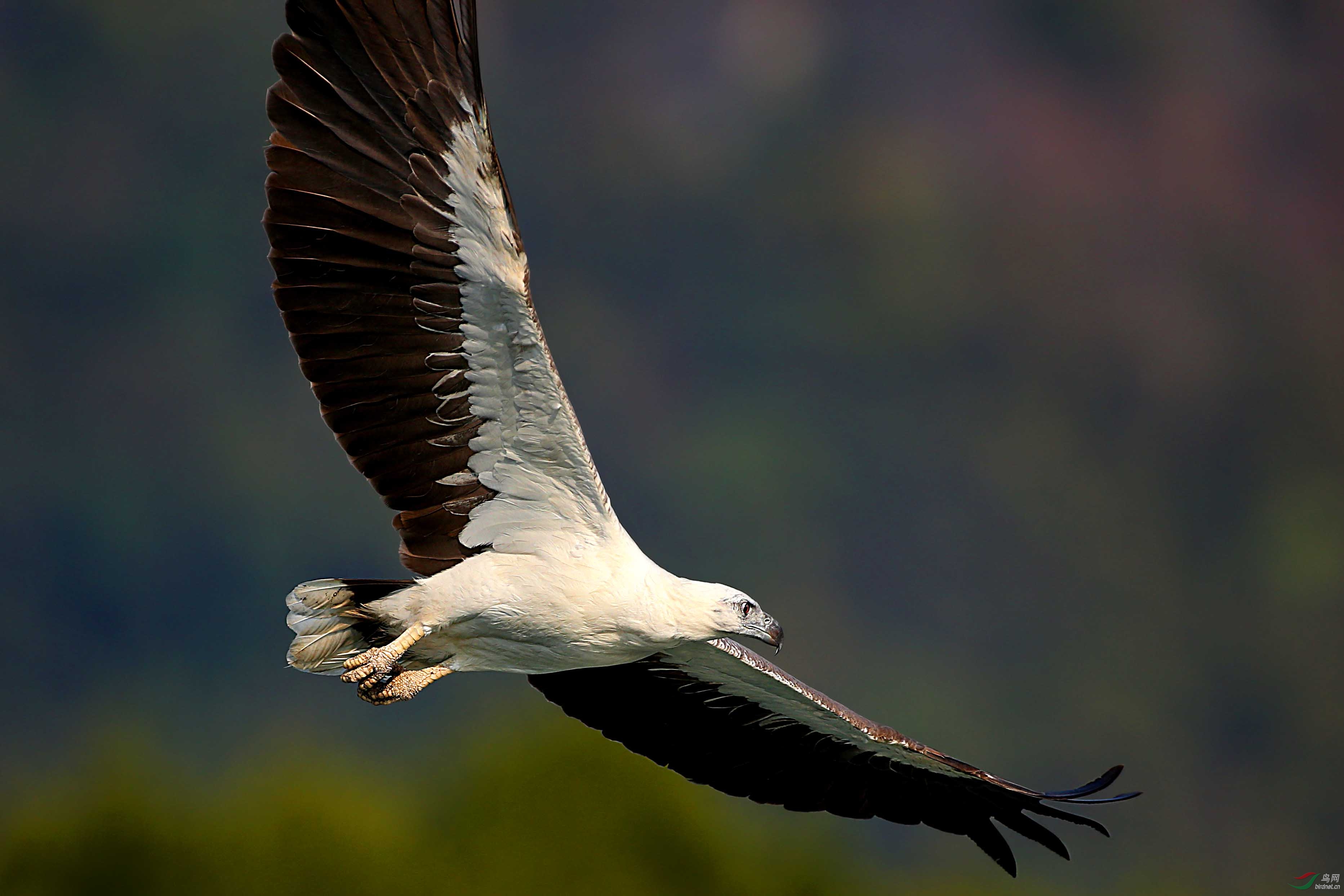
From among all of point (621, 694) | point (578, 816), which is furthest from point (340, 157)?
point (578, 816)

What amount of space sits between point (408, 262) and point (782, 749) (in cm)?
423

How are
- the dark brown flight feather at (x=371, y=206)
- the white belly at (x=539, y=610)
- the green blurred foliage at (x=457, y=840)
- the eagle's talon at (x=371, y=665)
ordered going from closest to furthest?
the dark brown flight feather at (x=371, y=206), the eagle's talon at (x=371, y=665), the white belly at (x=539, y=610), the green blurred foliage at (x=457, y=840)

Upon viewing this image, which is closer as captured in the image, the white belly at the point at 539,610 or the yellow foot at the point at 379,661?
the yellow foot at the point at 379,661

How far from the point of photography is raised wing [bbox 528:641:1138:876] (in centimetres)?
916

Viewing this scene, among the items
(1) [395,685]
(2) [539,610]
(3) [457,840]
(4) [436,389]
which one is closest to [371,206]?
(4) [436,389]

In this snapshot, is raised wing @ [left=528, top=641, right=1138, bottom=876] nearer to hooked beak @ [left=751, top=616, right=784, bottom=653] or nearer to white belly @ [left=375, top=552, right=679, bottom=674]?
hooked beak @ [left=751, top=616, right=784, bottom=653]

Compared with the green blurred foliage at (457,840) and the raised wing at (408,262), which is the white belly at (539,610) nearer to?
the raised wing at (408,262)

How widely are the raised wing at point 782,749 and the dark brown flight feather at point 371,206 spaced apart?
2456 mm

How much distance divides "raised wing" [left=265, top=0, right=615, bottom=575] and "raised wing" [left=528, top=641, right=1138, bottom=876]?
1.78m

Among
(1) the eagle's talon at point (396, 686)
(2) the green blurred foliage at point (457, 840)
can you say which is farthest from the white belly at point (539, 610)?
(2) the green blurred foliage at point (457, 840)

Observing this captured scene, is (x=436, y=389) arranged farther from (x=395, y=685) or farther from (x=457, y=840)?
(x=457, y=840)

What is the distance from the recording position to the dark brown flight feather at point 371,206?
23.9ft

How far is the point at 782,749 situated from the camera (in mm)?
9531

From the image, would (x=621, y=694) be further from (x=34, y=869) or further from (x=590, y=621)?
(x=34, y=869)
